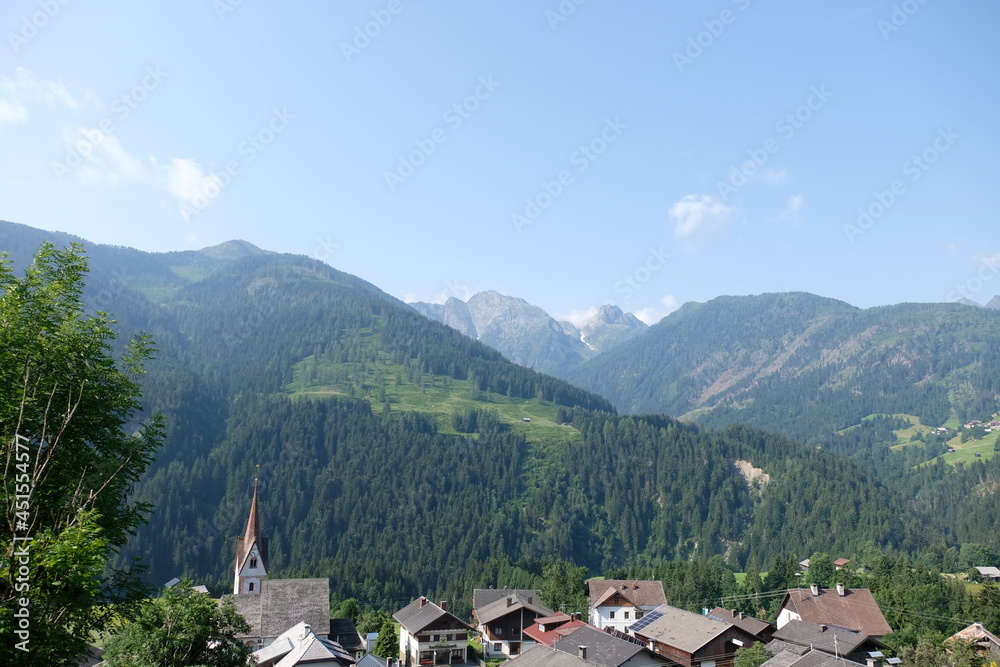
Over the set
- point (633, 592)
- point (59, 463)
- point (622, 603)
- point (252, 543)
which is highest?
point (59, 463)

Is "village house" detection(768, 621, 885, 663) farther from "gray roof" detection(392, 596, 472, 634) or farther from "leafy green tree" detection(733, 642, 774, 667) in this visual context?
"gray roof" detection(392, 596, 472, 634)

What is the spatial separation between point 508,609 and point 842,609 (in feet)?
130

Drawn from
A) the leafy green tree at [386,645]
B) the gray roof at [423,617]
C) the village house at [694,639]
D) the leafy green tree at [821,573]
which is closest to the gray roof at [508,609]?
the gray roof at [423,617]

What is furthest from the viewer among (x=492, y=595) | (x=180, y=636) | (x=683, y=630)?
(x=492, y=595)

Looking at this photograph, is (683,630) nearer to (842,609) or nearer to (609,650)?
(609,650)

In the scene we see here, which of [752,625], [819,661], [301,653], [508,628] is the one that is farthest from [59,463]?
[752,625]

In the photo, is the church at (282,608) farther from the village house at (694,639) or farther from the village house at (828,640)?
the village house at (828,640)

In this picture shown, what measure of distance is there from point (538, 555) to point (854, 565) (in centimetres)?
6963

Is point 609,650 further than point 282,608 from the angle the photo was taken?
No

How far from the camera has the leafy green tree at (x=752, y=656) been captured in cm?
5722

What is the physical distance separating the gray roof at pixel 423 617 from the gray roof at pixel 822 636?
Result: 33.5 metres

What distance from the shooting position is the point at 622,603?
3597 inches

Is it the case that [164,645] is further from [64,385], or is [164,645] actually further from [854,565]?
[854,565]

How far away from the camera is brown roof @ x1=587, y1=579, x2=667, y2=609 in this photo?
93.8 m
